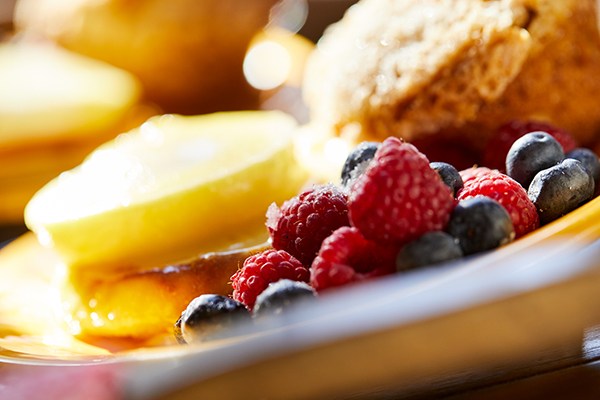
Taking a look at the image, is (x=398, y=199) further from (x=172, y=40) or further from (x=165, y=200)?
(x=172, y=40)

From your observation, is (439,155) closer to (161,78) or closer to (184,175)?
(184,175)

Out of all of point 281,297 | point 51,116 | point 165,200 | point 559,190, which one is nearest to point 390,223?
point 281,297

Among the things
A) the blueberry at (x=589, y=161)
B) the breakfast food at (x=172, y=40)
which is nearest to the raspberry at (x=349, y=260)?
the blueberry at (x=589, y=161)

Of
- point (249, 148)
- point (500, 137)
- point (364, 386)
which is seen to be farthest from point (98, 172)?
point (364, 386)

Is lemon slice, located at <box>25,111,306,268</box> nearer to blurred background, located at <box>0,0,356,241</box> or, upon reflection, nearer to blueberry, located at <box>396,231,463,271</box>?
blueberry, located at <box>396,231,463,271</box>

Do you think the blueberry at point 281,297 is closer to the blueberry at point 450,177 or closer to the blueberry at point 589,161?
the blueberry at point 450,177

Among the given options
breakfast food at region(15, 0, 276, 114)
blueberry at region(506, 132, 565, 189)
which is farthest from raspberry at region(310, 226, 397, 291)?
breakfast food at region(15, 0, 276, 114)

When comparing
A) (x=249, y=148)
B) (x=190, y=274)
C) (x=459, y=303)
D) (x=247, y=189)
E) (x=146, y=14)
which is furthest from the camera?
(x=146, y=14)
